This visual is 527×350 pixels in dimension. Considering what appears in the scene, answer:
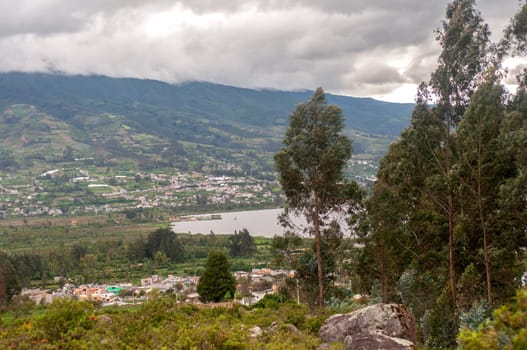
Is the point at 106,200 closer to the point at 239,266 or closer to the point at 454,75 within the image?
the point at 239,266

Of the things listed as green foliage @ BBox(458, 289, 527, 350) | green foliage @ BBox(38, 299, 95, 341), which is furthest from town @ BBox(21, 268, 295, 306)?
green foliage @ BBox(458, 289, 527, 350)

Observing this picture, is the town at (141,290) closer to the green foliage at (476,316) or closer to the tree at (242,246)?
the tree at (242,246)

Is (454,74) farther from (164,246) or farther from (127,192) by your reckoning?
(127,192)

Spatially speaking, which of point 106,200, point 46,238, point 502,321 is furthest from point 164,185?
point 502,321

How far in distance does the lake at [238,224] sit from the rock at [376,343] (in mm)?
68776

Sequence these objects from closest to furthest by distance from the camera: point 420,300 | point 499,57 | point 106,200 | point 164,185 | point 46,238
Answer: point 499,57
point 420,300
point 46,238
point 106,200
point 164,185

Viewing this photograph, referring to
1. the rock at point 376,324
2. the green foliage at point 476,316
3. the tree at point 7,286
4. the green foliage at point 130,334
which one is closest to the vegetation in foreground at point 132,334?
the green foliage at point 130,334

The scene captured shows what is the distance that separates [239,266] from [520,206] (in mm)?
50130

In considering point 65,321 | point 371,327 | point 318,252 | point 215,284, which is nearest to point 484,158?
point 371,327

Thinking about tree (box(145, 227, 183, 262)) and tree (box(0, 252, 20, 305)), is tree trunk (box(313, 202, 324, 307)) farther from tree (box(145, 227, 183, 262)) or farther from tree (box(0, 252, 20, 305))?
tree (box(145, 227, 183, 262))

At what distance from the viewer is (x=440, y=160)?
14180 millimetres

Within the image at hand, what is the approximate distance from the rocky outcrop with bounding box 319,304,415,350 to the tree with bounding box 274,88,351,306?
566 cm

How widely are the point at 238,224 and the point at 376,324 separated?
85133mm

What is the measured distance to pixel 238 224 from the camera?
312 ft
